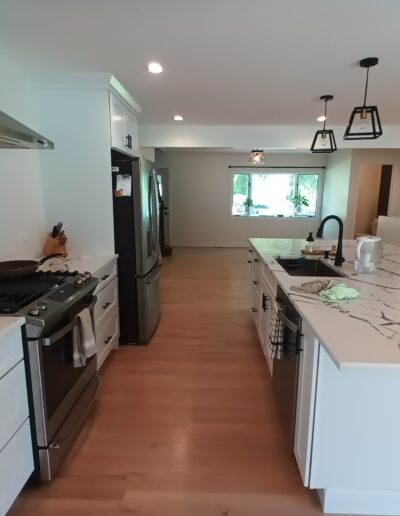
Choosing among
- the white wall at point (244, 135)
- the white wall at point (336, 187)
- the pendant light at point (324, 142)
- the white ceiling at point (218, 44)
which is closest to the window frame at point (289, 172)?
the white wall at point (336, 187)

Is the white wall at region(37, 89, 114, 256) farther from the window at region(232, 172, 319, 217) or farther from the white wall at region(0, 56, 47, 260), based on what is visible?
the window at region(232, 172, 319, 217)

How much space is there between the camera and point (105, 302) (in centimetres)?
267

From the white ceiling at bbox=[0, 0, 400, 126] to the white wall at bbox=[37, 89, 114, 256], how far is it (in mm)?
286

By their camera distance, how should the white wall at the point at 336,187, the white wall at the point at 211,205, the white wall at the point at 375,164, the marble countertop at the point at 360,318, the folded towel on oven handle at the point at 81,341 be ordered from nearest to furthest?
the marble countertop at the point at 360,318 < the folded towel on oven handle at the point at 81,341 < the white wall at the point at 375,164 < the white wall at the point at 336,187 < the white wall at the point at 211,205

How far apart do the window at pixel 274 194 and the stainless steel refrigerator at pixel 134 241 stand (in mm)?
5785

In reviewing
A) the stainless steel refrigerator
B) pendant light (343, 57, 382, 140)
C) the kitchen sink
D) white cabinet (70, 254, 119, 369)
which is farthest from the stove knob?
pendant light (343, 57, 382, 140)

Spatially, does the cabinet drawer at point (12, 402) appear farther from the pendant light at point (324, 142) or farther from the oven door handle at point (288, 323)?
the pendant light at point (324, 142)

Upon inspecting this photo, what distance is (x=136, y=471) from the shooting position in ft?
5.61

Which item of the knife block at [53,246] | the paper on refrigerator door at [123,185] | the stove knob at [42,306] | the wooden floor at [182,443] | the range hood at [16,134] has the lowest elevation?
the wooden floor at [182,443]

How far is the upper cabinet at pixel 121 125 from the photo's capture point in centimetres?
287

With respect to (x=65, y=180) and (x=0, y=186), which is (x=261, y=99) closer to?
(x=65, y=180)

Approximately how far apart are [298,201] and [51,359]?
8.06m

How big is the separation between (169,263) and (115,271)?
3826 mm

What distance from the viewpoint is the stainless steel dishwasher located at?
1657mm
